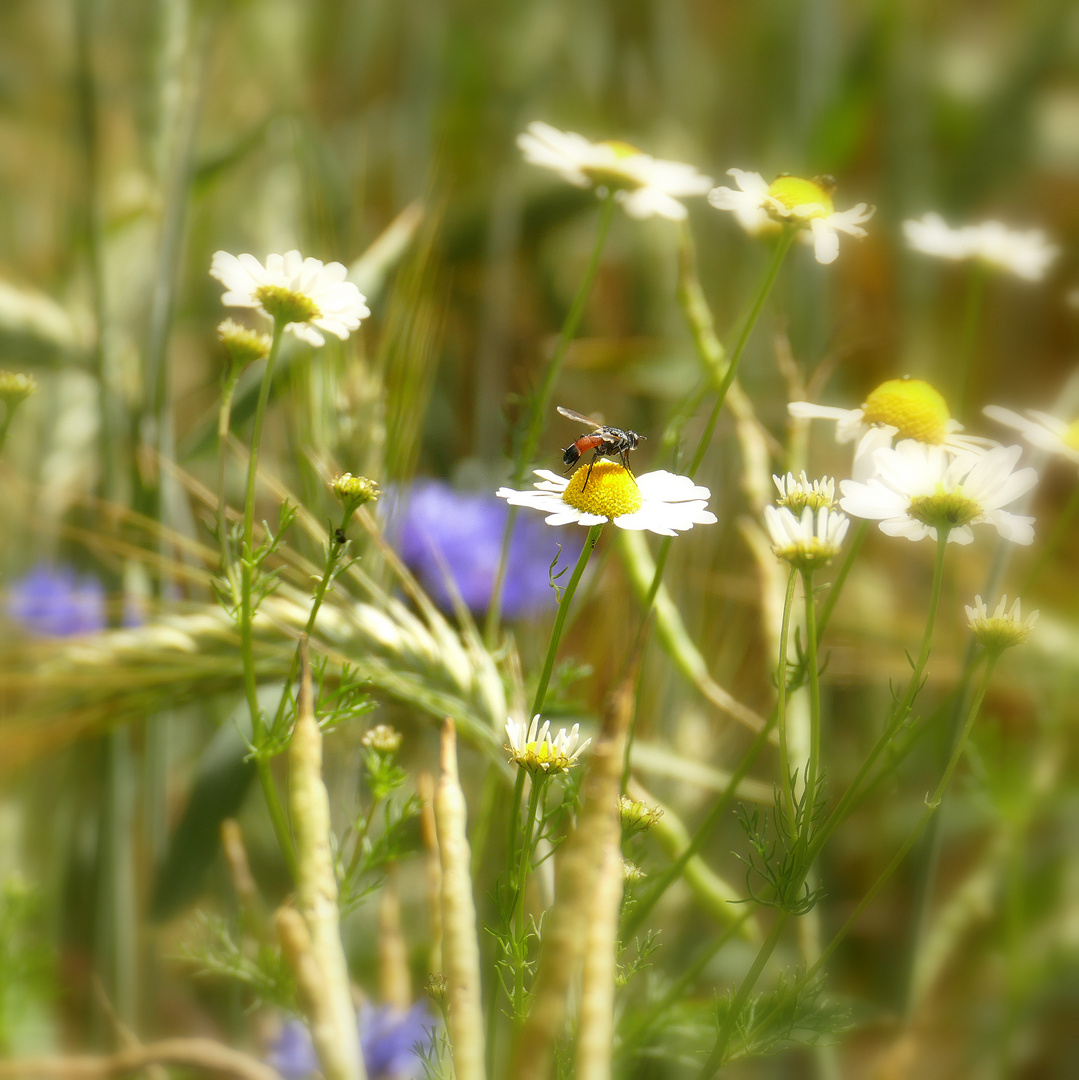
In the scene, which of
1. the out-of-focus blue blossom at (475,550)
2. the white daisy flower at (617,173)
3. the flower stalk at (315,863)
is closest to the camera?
the flower stalk at (315,863)

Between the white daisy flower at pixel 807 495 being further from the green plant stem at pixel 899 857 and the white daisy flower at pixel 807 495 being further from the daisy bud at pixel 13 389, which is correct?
the daisy bud at pixel 13 389

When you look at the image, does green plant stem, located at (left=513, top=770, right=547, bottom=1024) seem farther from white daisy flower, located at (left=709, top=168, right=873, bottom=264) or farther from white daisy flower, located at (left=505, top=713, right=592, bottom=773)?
white daisy flower, located at (left=709, top=168, right=873, bottom=264)

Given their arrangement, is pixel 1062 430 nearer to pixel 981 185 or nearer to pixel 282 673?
pixel 282 673

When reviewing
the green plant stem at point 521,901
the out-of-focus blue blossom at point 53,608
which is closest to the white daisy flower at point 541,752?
the green plant stem at point 521,901

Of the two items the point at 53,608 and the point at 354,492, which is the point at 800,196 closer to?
the point at 354,492

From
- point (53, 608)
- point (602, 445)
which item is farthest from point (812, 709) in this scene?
point (53, 608)

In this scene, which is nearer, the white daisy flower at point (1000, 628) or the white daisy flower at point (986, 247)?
the white daisy flower at point (1000, 628)

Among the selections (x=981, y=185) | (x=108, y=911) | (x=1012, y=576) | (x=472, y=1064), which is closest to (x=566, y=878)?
(x=472, y=1064)

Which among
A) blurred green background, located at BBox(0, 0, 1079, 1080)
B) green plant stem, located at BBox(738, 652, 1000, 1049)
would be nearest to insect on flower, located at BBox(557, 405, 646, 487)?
blurred green background, located at BBox(0, 0, 1079, 1080)
